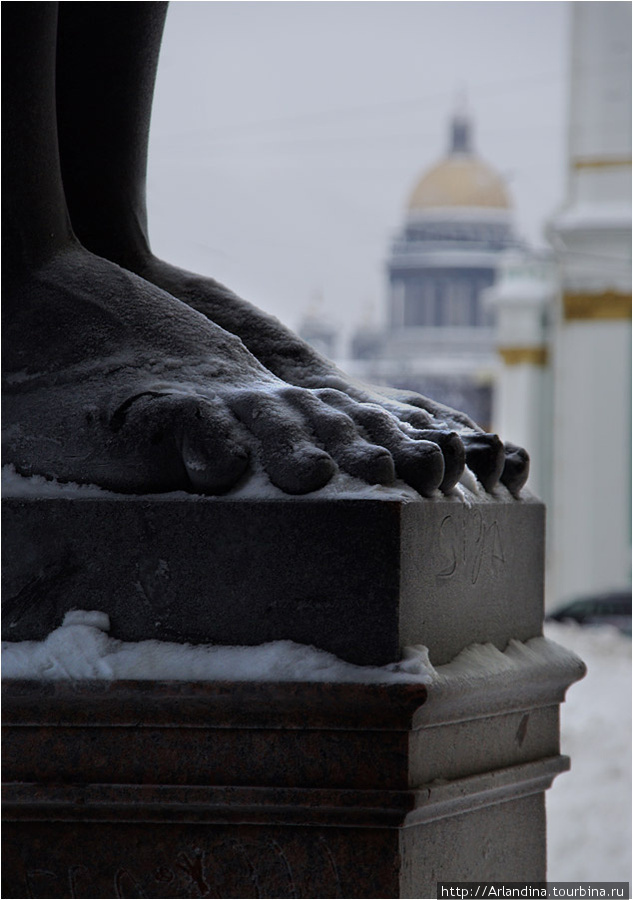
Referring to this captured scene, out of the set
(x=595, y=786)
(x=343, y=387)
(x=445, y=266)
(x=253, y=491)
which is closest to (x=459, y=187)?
(x=445, y=266)

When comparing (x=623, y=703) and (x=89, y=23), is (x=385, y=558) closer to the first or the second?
(x=89, y=23)

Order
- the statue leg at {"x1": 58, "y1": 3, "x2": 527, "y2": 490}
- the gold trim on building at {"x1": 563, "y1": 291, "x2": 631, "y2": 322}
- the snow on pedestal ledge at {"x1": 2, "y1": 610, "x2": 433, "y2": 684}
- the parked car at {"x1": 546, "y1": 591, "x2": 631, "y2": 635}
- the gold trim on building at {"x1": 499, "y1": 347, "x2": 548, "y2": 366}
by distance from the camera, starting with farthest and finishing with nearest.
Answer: the gold trim on building at {"x1": 499, "y1": 347, "x2": 548, "y2": 366}, the gold trim on building at {"x1": 563, "y1": 291, "x2": 631, "y2": 322}, the parked car at {"x1": 546, "y1": 591, "x2": 631, "y2": 635}, the statue leg at {"x1": 58, "y1": 3, "x2": 527, "y2": 490}, the snow on pedestal ledge at {"x1": 2, "y1": 610, "x2": 433, "y2": 684}

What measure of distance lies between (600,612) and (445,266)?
41098mm

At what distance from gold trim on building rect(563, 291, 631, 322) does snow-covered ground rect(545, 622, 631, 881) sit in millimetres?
6052

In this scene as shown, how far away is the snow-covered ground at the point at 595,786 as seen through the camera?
3.10 metres

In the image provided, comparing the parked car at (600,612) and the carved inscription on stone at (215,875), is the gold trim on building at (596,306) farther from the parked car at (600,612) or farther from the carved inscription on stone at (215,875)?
the carved inscription on stone at (215,875)

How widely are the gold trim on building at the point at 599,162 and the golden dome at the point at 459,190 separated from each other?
38.9 m

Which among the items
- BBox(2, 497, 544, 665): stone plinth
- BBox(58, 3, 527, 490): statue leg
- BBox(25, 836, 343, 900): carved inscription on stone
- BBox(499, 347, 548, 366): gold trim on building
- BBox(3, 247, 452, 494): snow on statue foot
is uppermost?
BBox(499, 347, 548, 366): gold trim on building

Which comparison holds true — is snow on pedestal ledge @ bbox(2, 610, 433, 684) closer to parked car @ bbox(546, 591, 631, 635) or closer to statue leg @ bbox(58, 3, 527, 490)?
statue leg @ bbox(58, 3, 527, 490)

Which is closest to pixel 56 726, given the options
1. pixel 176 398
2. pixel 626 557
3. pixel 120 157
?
pixel 176 398

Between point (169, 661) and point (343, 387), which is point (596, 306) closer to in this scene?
point (343, 387)

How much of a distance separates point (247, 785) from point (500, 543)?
401 millimetres

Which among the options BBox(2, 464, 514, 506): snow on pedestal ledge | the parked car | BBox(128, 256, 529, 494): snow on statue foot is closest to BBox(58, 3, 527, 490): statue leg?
BBox(128, 256, 529, 494): snow on statue foot

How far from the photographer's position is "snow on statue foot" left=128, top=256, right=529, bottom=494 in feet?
4.74
